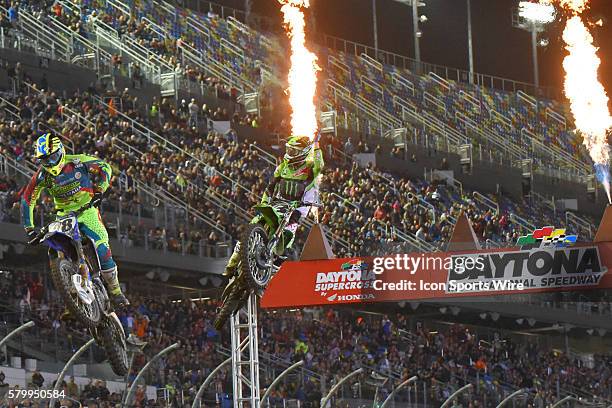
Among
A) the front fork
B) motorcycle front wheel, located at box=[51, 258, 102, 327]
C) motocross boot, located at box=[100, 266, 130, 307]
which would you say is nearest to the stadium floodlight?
motocross boot, located at box=[100, 266, 130, 307]

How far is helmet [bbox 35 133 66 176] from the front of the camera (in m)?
22.2

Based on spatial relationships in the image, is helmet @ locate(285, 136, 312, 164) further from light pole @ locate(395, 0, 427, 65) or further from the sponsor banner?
light pole @ locate(395, 0, 427, 65)

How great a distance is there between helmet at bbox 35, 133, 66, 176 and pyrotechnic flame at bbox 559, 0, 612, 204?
126 ft

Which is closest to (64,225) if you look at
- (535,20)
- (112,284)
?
(112,284)

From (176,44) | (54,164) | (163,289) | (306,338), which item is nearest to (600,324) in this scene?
(306,338)

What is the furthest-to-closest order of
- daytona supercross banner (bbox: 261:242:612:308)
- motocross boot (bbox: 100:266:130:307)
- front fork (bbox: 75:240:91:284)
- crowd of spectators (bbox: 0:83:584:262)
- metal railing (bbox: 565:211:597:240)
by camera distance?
metal railing (bbox: 565:211:597:240), crowd of spectators (bbox: 0:83:584:262), daytona supercross banner (bbox: 261:242:612:308), motocross boot (bbox: 100:266:130:307), front fork (bbox: 75:240:91:284)

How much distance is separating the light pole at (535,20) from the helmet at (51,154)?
200 feet

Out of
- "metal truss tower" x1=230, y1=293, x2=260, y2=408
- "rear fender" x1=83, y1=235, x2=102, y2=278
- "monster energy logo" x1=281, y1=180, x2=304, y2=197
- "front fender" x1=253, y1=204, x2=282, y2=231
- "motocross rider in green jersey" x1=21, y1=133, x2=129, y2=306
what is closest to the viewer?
"motocross rider in green jersey" x1=21, y1=133, x2=129, y2=306

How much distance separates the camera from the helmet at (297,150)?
23703mm

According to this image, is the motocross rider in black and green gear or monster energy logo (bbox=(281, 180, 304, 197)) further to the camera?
monster energy logo (bbox=(281, 180, 304, 197))

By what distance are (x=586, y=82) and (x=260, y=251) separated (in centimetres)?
4316

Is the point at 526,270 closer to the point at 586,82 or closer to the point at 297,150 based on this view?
the point at 297,150

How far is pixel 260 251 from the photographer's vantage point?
76.5 ft

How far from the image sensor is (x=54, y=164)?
Result: 22219mm
